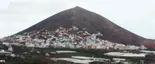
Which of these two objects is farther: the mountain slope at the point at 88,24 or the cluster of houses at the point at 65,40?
the mountain slope at the point at 88,24

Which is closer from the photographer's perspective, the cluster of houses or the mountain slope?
the cluster of houses

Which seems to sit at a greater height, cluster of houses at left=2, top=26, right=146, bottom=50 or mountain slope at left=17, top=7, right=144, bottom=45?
mountain slope at left=17, top=7, right=144, bottom=45

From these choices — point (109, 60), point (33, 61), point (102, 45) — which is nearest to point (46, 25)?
point (102, 45)

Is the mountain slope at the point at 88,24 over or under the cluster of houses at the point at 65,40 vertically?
over

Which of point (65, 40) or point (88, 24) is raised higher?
point (88, 24)
